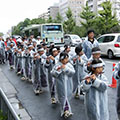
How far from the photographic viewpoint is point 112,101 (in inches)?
228

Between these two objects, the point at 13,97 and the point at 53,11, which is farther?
the point at 53,11

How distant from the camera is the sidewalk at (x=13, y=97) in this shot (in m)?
5.19

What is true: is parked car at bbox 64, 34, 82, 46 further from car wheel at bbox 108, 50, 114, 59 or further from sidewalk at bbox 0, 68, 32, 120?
sidewalk at bbox 0, 68, 32, 120

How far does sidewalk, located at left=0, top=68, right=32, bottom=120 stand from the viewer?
5194 mm

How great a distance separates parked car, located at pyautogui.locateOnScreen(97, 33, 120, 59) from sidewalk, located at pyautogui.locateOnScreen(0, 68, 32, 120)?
6.70m

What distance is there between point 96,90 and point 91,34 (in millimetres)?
2663

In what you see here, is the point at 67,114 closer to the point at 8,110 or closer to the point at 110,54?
the point at 8,110

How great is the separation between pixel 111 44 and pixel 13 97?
328 inches

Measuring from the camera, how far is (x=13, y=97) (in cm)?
665

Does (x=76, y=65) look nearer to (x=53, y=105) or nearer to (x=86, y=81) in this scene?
(x=53, y=105)

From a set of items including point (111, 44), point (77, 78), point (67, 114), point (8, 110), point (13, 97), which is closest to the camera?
point (8, 110)

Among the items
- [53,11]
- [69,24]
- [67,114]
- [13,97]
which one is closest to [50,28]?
[13,97]

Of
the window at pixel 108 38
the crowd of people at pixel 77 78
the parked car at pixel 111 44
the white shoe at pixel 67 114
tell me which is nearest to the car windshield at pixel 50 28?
the parked car at pixel 111 44

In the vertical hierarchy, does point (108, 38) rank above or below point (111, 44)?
above
